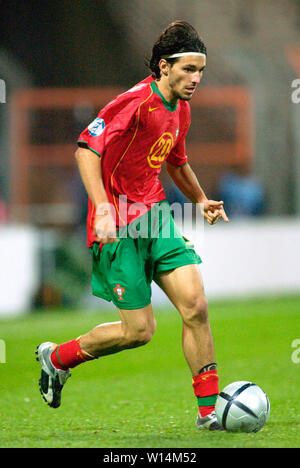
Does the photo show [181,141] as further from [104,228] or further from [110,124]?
[104,228]

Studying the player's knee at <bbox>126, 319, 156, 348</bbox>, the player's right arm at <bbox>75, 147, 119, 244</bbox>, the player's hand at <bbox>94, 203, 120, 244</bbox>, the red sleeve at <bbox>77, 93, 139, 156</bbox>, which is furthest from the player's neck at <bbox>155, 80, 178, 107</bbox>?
the player's knee at <bbox>126, 319, 156, 348</bbox>

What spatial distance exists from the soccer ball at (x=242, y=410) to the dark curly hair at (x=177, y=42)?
1.95 metres

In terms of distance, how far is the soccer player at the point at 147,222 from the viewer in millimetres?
5109

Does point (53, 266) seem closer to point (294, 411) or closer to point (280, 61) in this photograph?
point (280, 61)

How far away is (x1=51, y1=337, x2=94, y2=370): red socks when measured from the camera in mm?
5449

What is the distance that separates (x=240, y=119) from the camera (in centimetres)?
1661

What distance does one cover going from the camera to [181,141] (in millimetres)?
5621

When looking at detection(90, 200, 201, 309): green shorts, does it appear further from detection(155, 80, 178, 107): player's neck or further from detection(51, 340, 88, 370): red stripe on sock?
detection(155, 80, 178, 107): player's neck

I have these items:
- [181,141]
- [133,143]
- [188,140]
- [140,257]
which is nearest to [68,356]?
[140,257]

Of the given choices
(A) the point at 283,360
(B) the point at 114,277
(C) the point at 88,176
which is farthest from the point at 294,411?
(A) the point at 283,360

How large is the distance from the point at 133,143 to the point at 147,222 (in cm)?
47

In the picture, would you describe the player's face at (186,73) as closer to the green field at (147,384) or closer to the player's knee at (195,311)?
the player's knee at (195,311)

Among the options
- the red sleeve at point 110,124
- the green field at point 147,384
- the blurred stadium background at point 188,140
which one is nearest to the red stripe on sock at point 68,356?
the green field at point 147,384
